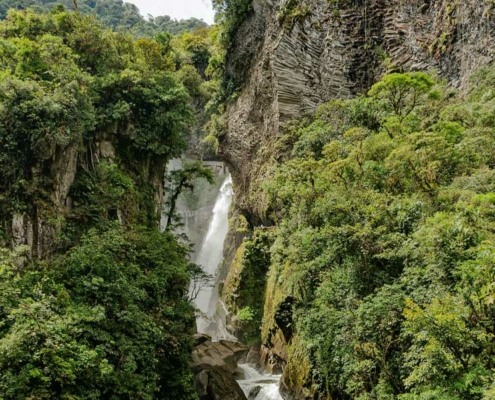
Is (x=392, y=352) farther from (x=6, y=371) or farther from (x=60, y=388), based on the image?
(x=6, y=371)

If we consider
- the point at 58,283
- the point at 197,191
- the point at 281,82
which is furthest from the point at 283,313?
the point at 197,191

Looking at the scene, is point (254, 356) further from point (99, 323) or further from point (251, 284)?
point (99, 323)

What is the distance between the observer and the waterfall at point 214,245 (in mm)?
37438

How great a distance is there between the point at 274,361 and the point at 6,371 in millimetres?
13001

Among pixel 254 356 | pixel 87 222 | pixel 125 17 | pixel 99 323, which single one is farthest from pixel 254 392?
pixel 125 17

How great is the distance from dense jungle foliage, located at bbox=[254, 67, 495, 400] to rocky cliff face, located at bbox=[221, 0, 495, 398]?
6449 mm

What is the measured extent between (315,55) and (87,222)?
17.2m

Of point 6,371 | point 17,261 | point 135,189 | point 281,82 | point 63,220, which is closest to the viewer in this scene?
point 6,371

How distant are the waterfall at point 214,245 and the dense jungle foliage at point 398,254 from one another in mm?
21480

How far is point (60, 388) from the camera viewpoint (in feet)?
27.9

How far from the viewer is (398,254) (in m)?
8.95

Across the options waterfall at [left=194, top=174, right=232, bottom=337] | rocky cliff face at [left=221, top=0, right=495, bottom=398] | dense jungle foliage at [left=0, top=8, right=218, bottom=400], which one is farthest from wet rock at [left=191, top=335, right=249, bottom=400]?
waterfall at [left=194, top=174, right=232, bottom=337]

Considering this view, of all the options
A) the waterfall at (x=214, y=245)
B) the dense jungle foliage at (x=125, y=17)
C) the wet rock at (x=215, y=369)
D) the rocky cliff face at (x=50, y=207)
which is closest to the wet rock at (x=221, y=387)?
the wet rock at (x=215, y=369)

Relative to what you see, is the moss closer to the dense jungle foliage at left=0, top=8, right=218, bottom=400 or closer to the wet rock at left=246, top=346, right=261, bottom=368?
the wet rock at left=246, top=346, right=261, bottom=368
